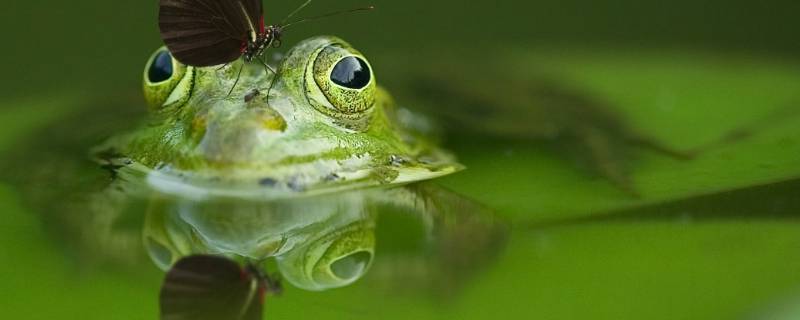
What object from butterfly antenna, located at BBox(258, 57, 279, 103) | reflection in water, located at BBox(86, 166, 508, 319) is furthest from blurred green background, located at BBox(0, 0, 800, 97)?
reflection in water, located at BBox(86, 166, 508, 319)

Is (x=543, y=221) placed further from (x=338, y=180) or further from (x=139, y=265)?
(x=139, y=265)

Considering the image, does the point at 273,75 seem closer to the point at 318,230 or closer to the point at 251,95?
the point at 251,95

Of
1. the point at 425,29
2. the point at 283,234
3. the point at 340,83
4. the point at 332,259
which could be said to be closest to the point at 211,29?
the point at 340,83

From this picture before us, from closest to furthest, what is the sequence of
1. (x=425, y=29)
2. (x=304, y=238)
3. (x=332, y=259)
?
(x=332, y=259) < (x=304, y=238) < (x=425, y=29)

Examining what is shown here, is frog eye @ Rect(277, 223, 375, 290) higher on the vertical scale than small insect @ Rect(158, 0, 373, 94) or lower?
lower

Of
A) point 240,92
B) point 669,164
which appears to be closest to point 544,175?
point 669,164

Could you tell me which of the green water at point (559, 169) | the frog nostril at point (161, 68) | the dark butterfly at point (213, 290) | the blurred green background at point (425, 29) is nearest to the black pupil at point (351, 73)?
the green water at point (559, 169)

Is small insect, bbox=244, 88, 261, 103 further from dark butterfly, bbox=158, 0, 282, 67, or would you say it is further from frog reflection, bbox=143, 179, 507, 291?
frog reflection, bbox=143, 179, 507, 291
